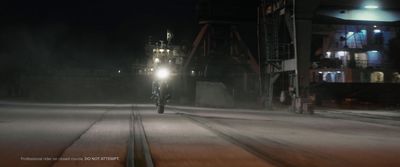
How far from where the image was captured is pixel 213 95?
2191 inches

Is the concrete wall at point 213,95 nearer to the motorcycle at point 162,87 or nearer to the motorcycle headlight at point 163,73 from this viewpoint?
the motorcycle at point 162,87

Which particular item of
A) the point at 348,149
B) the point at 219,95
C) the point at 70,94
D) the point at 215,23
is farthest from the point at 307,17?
the point at 70,94

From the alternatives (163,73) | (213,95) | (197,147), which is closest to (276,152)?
(197,147)

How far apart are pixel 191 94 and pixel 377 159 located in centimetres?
5199

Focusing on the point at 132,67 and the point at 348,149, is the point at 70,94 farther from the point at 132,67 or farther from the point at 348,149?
the point at 348,149

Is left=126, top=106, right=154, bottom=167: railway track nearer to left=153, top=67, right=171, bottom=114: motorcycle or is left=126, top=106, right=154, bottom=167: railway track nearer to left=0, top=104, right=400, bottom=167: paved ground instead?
left=0, top=104, right=400, bottom=167: paved ground

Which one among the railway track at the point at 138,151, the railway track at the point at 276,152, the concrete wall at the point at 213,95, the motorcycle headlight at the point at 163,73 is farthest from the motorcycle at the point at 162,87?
the concrete wall at the point at 213,95

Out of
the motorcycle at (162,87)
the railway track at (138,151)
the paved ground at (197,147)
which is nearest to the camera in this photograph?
the railway track at (138,151)

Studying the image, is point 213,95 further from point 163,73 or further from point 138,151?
point 138,151

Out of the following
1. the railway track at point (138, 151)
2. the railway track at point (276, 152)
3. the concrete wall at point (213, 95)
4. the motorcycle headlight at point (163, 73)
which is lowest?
the railway track at point (276, 152)

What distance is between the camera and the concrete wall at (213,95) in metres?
54.0

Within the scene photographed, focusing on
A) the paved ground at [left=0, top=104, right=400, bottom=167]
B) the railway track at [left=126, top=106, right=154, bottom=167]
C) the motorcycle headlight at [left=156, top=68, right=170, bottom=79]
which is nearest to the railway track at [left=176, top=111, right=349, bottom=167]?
the paved ground at [left=0, top=104, right=400, bottom=167]

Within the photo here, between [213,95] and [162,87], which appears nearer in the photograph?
[162,87]

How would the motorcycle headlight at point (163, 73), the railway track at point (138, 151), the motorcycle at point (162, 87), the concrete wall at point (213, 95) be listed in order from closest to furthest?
the railway track at point (138, 151)
the motorcycle headlight at point (163, 73)
the motorcycle at point (162, 87)
the concrete wall at point (213, 95)
